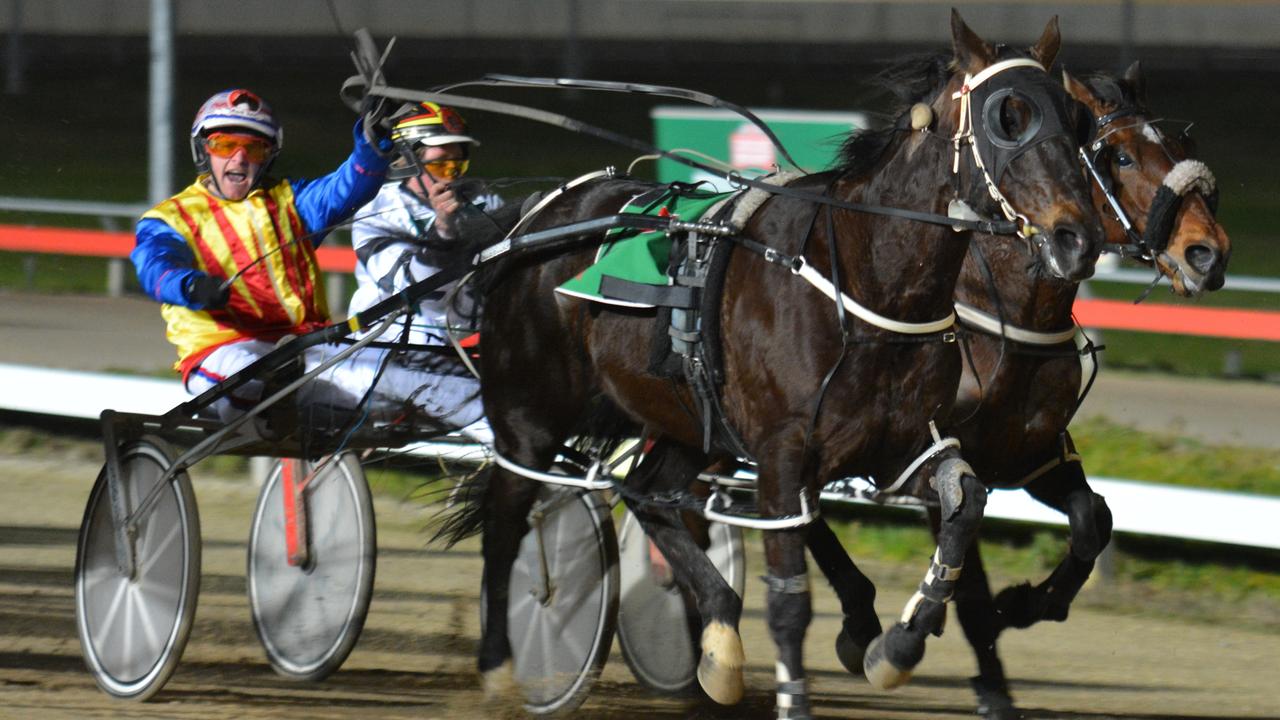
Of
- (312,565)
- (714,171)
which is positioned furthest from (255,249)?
(714,171)

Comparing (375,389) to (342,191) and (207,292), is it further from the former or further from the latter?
(207,292)

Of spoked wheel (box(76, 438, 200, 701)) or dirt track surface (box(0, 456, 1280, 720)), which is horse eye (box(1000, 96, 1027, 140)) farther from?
spoked wheel (box(76, 438, 200, 701))

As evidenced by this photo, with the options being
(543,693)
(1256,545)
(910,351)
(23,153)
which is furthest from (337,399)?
(23,153)

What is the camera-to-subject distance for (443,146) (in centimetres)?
562

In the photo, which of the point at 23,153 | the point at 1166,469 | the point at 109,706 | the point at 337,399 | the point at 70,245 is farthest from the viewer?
the point at 23,153

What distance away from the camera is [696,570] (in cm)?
472

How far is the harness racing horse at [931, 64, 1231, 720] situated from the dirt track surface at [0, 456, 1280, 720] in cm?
46

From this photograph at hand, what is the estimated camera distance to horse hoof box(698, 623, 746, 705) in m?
4.41

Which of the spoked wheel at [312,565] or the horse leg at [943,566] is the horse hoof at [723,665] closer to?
the horse leg at [943,566]

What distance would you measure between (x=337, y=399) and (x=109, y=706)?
1104 millimetres

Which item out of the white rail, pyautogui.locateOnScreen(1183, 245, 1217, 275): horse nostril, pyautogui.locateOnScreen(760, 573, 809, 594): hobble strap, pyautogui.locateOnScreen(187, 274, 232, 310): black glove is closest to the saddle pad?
pyautogui.locateOnScreen(760, 573, 809, 594): hobble strap

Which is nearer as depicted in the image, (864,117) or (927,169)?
(927,169)

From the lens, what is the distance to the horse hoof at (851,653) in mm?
4688

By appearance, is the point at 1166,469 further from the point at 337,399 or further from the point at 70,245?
the point at 70,245
